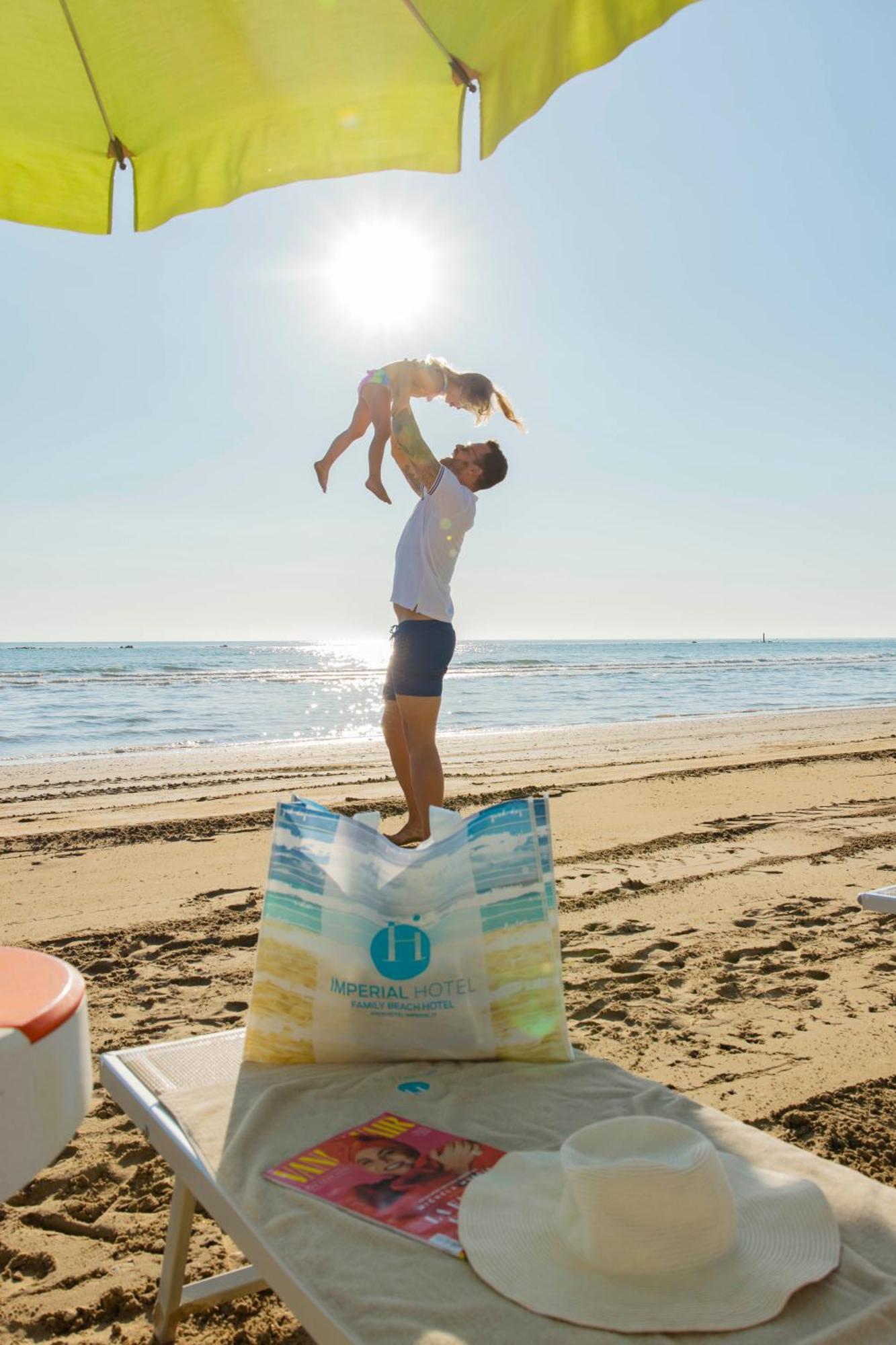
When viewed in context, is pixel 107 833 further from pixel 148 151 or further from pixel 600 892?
pixel 148 151

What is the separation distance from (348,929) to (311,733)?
12.6 meters

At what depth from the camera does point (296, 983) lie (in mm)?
1743

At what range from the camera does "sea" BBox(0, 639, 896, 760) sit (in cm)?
1389

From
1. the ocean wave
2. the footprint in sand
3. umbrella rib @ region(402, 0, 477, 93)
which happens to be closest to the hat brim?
the footprint in sand

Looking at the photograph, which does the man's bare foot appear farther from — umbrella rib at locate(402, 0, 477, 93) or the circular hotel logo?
umbrella rib at locate(402, 0, 477, 93)

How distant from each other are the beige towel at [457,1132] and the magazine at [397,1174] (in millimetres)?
24

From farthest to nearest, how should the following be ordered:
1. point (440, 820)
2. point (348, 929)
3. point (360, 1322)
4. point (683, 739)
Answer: point (683, 739) < point (440, 820) < point (348, 929) < point (360, 1322)

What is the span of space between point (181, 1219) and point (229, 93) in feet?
8.31

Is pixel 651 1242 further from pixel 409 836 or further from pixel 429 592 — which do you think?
pixel 409 836

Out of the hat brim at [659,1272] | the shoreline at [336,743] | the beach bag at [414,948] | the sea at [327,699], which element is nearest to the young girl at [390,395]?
the beach bag at [414,948]

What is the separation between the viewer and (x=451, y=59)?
212 cm

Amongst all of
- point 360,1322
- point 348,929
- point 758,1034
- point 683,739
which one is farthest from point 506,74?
point 683,739

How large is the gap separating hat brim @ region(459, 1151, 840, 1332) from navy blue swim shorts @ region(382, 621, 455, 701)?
3.13m

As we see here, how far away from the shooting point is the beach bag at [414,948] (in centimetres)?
171
